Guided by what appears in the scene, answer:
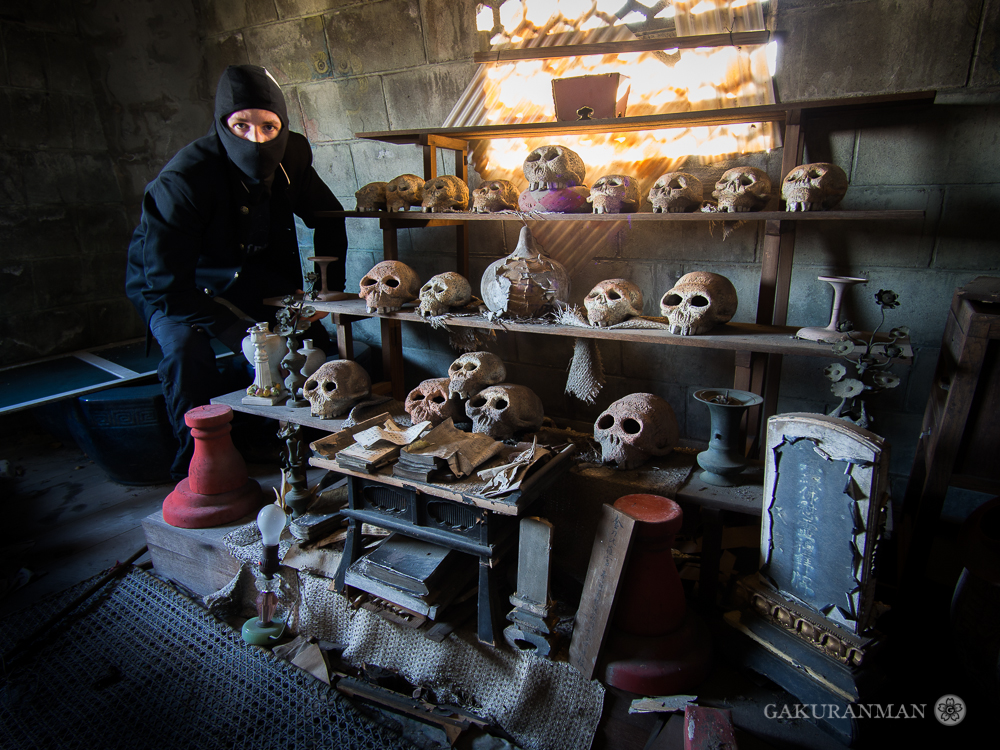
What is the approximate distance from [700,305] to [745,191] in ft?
1.70

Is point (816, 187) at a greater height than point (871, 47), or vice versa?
point (871, 47)

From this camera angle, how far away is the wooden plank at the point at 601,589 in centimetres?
211

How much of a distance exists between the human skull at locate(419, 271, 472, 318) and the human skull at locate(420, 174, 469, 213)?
0.39m

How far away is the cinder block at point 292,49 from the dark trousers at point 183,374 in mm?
2071

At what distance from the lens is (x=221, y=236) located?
3703mm

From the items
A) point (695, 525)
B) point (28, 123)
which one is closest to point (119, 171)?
point (28, 123)

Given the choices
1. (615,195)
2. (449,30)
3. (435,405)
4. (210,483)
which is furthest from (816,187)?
(210,483)

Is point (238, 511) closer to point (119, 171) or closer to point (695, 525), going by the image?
point (695, 525)

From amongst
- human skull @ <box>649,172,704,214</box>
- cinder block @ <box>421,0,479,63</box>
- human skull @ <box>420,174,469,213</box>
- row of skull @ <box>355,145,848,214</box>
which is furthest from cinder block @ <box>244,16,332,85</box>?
human skull @ <box>649,172,704,214</box>

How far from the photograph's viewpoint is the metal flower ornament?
212 cm

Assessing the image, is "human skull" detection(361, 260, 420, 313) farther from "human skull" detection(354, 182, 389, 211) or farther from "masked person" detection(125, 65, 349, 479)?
"masked person" detection(125, 65, 349, 479)

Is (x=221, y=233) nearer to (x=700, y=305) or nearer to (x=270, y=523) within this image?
(x=270, y=523)

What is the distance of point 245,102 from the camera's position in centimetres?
330

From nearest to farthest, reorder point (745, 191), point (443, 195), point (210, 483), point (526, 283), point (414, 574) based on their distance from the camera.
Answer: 1. point (414, 574)
2. point (745, 191)
3. point (526, 283)
4. point (210, 483)
5. point (443, 195)
